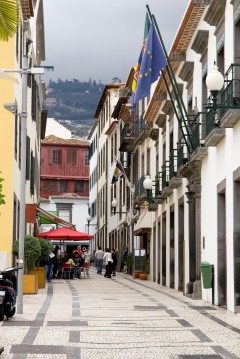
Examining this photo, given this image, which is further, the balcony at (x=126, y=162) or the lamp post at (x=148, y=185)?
the balcony at (x=126, y=162)

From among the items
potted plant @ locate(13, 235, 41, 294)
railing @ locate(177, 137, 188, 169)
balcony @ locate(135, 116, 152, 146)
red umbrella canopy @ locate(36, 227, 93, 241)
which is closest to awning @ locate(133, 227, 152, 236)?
red umbrella canopy @ locate(36, 227, 93, 241)

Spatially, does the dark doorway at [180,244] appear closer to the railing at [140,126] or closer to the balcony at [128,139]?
the railing at [140,126]

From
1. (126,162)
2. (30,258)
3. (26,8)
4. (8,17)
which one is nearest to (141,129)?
(126,162)

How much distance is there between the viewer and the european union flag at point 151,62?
23.2 meters

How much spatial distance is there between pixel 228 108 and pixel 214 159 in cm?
504

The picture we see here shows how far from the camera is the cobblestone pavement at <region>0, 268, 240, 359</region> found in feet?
38.3

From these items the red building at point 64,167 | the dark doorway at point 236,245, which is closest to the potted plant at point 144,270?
the dark doorway at point 236,245

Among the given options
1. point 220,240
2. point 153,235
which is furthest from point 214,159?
point 153,235

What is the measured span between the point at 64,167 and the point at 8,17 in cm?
8178

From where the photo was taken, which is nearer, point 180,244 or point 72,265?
point 180,244

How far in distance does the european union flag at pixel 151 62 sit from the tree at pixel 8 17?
11.3 meters

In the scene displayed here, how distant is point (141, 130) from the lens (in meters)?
43.4

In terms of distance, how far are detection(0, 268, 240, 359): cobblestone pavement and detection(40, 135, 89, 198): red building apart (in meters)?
70.1

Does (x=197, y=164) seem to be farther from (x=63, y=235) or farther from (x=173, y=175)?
(x=63, y=235)
